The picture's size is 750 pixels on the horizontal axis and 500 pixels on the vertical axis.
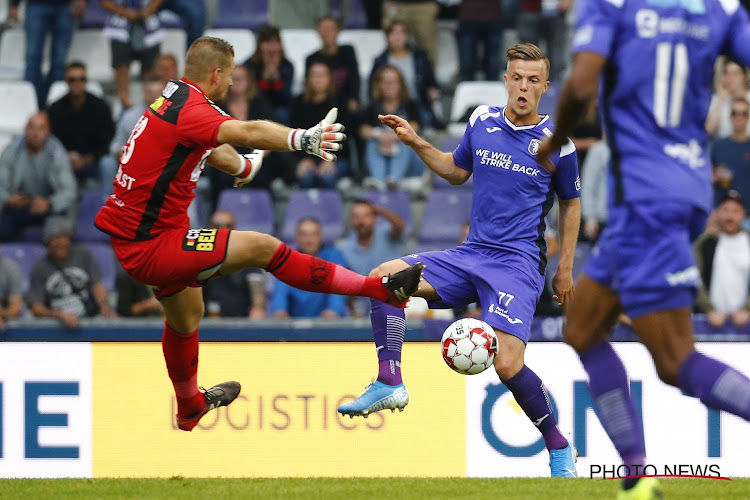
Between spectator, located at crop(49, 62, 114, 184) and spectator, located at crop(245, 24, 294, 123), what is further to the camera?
spectator, located at crop(245, 24, 294, 123)

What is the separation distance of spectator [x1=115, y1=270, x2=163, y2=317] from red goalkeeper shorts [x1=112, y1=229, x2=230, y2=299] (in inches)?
168

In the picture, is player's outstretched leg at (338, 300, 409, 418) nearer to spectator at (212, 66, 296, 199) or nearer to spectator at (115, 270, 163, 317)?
spectator at (115, 270, 163, 317)

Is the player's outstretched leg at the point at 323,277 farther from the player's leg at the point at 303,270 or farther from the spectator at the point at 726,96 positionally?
the spectator at the point at 726,96

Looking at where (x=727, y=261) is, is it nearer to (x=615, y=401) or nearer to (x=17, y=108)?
(x=615, y=401)

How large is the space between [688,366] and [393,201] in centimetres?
722

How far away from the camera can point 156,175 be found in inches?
251

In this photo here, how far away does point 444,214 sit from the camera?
1191 centimetres

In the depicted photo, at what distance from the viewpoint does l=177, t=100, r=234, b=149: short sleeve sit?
6.14 meters

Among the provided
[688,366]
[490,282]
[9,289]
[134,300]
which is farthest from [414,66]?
[688,366]

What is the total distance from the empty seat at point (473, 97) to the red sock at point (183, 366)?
6284mm

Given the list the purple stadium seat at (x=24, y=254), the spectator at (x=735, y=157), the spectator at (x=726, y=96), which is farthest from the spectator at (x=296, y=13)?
the spectator at (x=735, y=157)

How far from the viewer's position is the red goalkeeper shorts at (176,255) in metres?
6.30

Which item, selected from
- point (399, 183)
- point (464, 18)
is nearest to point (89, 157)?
point (399, 183)

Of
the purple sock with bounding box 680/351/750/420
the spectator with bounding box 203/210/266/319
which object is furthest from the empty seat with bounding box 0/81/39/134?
the purple sock with bounding box 680/351/750/420
